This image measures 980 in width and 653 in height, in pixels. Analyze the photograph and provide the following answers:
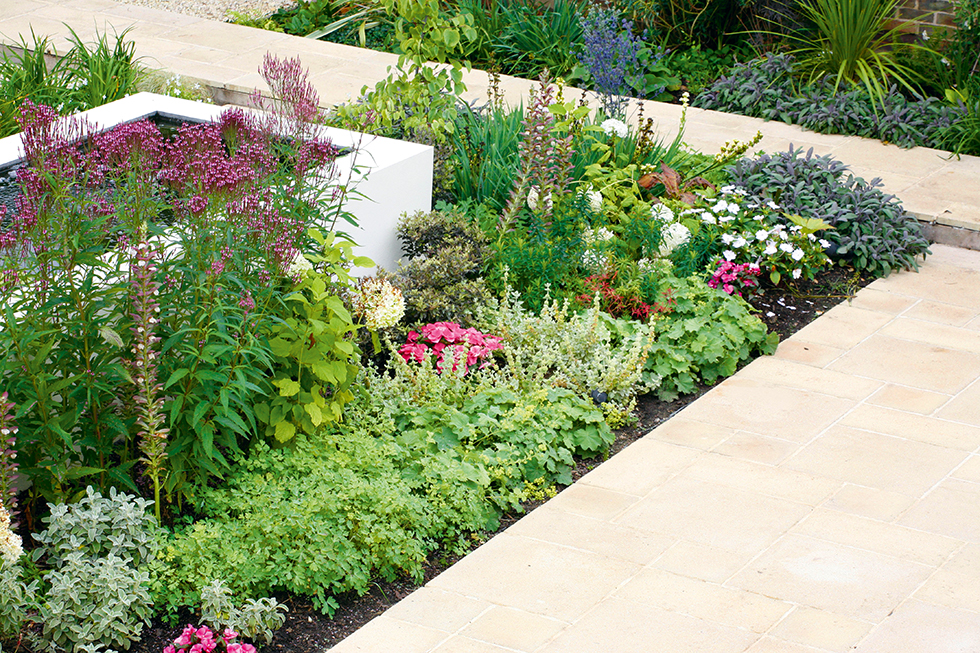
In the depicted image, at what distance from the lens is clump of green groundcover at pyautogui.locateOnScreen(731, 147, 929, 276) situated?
19.1 ft

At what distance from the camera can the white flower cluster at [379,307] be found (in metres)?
4.13

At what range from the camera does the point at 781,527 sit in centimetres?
378

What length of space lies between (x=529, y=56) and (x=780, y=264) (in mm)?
3908

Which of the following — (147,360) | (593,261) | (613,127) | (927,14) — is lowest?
(593,261)

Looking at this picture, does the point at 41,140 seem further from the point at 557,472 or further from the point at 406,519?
the point at 557,472

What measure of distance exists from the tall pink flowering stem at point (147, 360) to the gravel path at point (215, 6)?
7348 mm

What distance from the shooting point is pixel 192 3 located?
10.4 metres

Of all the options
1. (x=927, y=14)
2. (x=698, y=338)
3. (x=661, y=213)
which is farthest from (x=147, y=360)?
(x=927, y=14)

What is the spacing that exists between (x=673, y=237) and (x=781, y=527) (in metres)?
1.96

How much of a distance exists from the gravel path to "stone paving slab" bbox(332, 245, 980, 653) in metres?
6.96

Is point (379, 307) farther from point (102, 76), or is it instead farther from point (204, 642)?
point (102, 76)

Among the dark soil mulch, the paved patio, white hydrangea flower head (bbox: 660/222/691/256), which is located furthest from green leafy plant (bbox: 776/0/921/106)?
the dark soil mulch

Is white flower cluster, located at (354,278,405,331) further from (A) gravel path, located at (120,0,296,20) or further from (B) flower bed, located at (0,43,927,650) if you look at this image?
(A) gravel path, located at (120,0,296,20)

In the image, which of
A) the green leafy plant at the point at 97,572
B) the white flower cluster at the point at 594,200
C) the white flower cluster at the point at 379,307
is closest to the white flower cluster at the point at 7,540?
the green leafy plant at the point at 97,572
